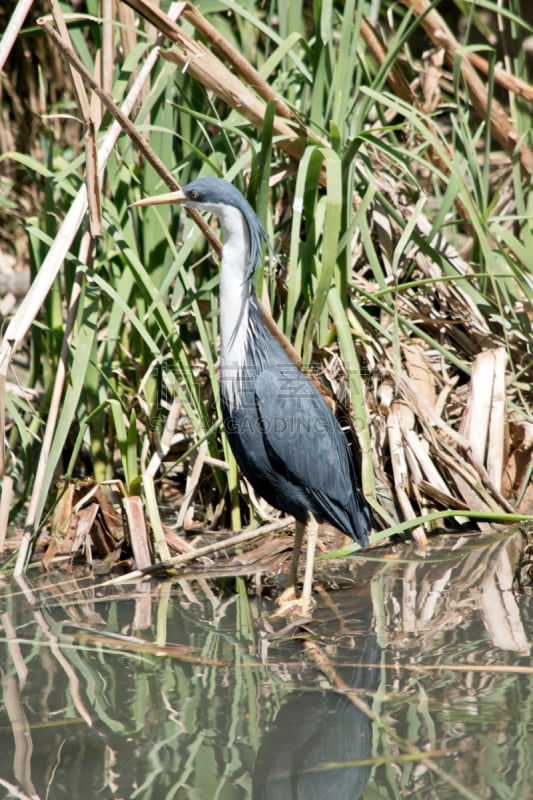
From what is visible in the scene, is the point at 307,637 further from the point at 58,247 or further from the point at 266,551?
the point at 58,247

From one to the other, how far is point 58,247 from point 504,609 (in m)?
2.14

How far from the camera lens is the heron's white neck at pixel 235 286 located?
10.4 feet

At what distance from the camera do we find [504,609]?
285cm

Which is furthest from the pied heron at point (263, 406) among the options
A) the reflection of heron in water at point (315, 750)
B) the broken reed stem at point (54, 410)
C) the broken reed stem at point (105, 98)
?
the reflection of heron in water at point (315, 750)

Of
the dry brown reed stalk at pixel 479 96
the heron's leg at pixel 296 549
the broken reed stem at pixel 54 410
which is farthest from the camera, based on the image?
the dry brown reed stalk at pixel 479 96

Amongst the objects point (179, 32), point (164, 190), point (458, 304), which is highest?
point (179, 32)

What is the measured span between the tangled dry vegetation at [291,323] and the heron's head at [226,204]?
156 mm

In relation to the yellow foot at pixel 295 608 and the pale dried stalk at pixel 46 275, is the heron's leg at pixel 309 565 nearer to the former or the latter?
the yellow foot at pixel 295 608

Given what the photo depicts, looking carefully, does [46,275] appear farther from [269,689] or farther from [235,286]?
[269,689]

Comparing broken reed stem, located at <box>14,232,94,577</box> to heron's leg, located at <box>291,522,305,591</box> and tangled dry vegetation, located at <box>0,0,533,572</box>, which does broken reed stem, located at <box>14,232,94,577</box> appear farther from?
heron's leg, located at <box>291,522,305,591</box>

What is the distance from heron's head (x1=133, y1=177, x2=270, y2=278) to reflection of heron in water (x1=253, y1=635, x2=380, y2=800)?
158 cm

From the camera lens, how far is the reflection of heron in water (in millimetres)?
1922

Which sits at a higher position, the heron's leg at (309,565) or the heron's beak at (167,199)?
the heron's beak at (167,199)

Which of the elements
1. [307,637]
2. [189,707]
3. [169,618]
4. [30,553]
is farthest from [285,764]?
[30,553]
